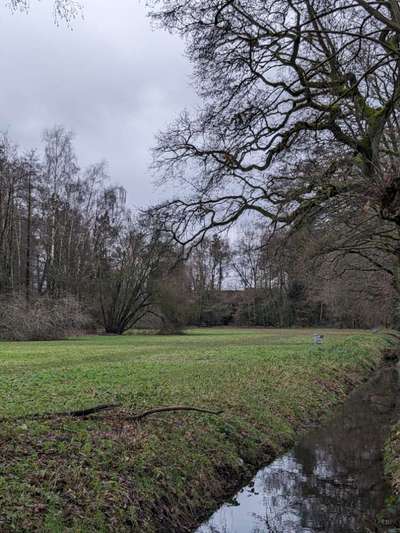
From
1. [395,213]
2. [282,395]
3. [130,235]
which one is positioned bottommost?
[282,395]

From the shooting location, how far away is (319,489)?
8.48 metres

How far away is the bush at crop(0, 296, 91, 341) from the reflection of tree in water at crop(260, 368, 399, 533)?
2567 centimetres

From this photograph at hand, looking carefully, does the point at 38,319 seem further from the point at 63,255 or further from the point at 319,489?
the point at 319,489

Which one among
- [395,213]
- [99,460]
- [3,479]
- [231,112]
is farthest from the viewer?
[231,112]

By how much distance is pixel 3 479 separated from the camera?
572 cm

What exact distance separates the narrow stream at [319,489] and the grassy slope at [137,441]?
40cm

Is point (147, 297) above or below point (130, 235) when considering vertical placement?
below

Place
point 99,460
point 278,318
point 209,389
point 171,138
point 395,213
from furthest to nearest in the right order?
point 278,318 → point 209,389 → point 171,138 → point 395,213 → point 99,460

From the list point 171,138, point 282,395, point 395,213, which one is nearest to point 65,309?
point 282,395

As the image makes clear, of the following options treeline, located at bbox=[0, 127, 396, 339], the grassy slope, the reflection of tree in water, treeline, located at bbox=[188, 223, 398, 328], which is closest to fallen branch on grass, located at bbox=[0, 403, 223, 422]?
the grassy slope

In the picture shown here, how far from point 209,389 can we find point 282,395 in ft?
7.57

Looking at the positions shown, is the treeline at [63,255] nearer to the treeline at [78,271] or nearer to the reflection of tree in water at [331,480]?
the treeline at [78,271]

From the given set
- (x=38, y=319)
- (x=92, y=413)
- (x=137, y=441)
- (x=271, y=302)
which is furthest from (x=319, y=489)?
(x=271, y=302)

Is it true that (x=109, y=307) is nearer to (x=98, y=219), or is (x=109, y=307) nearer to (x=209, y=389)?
(x=98, y=219)
